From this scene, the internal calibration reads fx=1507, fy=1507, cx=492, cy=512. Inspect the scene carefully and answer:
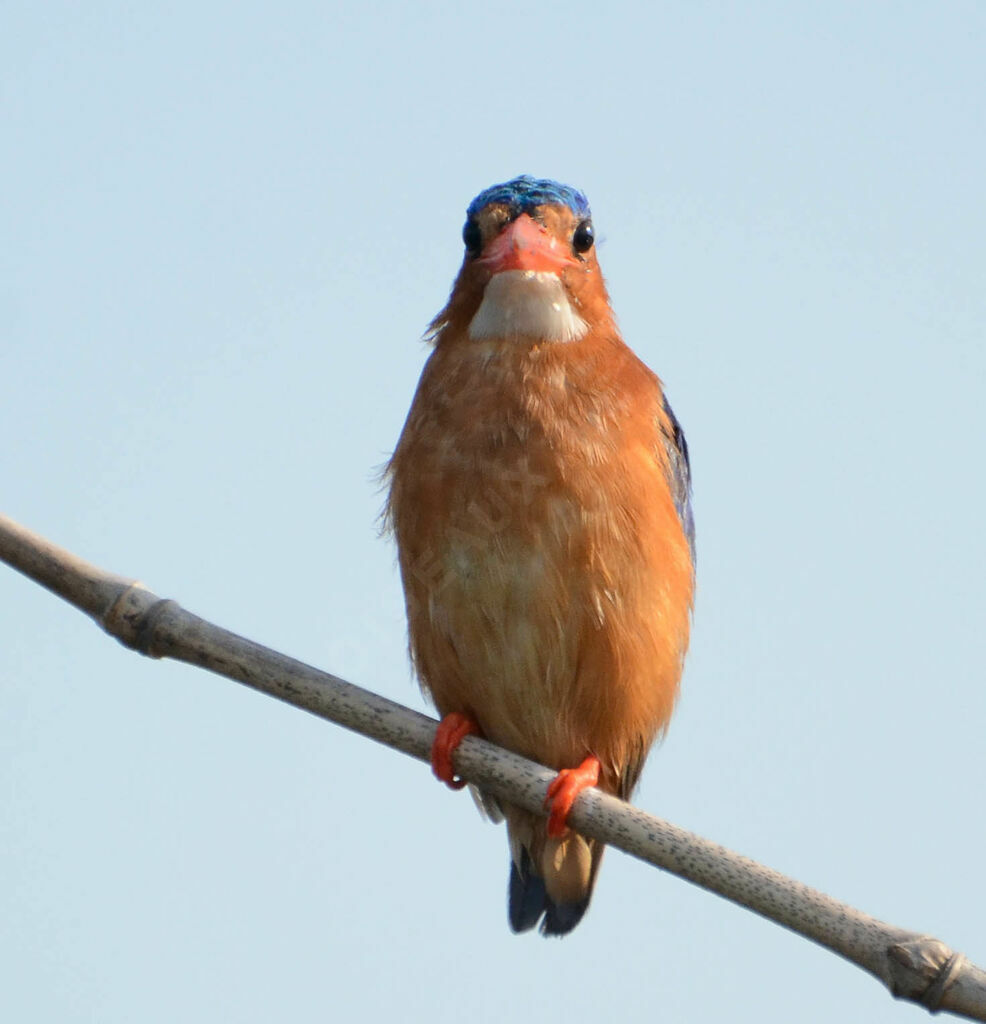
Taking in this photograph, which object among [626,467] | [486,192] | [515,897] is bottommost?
[515,897]

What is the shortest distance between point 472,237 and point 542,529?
4.04 ft

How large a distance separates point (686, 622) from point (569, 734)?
0.63m

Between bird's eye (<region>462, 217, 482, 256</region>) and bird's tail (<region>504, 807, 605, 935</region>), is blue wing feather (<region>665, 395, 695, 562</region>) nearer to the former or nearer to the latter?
bird's eye (<region>462, 217, 482, 256</region>)

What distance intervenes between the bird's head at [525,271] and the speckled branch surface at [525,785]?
1598 mm

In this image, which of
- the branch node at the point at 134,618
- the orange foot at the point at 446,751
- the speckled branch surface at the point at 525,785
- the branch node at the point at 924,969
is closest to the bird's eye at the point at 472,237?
the orange foot at the point at 446,751

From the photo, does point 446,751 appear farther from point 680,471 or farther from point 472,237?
point 472,237

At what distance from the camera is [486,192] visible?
5.44 metres

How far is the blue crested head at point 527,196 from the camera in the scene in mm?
5301

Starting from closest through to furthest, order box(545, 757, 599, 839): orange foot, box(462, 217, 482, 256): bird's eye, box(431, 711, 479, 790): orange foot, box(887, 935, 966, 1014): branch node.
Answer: box(887, 935, 966, 1014): branch node, box(545, 757, 599, 839): orange foot, box(431, 711, 479, 790): orange foot, box(462, 217, 482, 256): bird's eye

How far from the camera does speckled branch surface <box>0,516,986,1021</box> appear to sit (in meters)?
3.24

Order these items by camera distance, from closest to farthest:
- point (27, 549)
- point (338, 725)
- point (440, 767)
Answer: point (27, 549) < point (338, 725) < point (440, 767)

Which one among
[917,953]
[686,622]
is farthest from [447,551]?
[917,953]

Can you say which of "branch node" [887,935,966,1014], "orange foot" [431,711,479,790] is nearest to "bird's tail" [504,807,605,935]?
"orange foot" [431,711,479,790]

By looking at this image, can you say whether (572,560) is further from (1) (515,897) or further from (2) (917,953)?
(2) (917,953)
